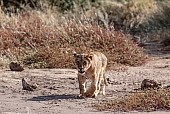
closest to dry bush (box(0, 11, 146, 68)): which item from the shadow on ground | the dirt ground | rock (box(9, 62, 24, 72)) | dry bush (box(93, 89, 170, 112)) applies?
the dirt ground

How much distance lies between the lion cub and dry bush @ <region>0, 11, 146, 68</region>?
3.78 meters

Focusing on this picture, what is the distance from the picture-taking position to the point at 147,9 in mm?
26453

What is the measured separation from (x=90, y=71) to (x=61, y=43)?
19.3ft

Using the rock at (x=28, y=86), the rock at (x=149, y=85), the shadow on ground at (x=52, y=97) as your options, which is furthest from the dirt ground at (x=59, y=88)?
the rock at (x=149, y=85)

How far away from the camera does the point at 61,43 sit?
16688 millimetres

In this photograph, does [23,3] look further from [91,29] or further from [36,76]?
[36,76]

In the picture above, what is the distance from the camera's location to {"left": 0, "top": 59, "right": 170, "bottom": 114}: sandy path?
10.2 meters

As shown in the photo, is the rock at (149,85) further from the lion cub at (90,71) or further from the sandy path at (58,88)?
the lion cub at (90,71)

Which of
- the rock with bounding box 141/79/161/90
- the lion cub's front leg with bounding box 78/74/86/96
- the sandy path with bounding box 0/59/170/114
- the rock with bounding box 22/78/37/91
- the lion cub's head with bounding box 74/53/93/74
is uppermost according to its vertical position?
the lion cub's head with bounding box 74/53/93/74

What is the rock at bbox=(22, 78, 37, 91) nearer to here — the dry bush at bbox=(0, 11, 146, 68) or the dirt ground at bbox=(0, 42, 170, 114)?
the dirt ground at bbox=(0, 42, 170, 114)

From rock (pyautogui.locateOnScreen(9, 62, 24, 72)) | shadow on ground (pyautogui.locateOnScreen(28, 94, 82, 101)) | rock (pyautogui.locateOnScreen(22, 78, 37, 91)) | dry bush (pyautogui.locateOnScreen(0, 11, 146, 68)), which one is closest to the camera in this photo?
shadow on ground (pyautogui.locateOnScreen(28, 94, 82, 101))

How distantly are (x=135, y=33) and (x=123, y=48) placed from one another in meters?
7.48

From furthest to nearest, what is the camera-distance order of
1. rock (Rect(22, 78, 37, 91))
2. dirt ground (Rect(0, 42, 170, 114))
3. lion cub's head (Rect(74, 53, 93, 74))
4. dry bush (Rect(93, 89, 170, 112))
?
rock (Rect(22, 78, 37, 91)) < lion cub's head (Rect(74, 53, 93, 74)) < dirt ground (Rect(0, 42, 170, 114)) < dry bush (Rect(93, 89, 170, 112))

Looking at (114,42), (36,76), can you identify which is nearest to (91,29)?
(114,42)
